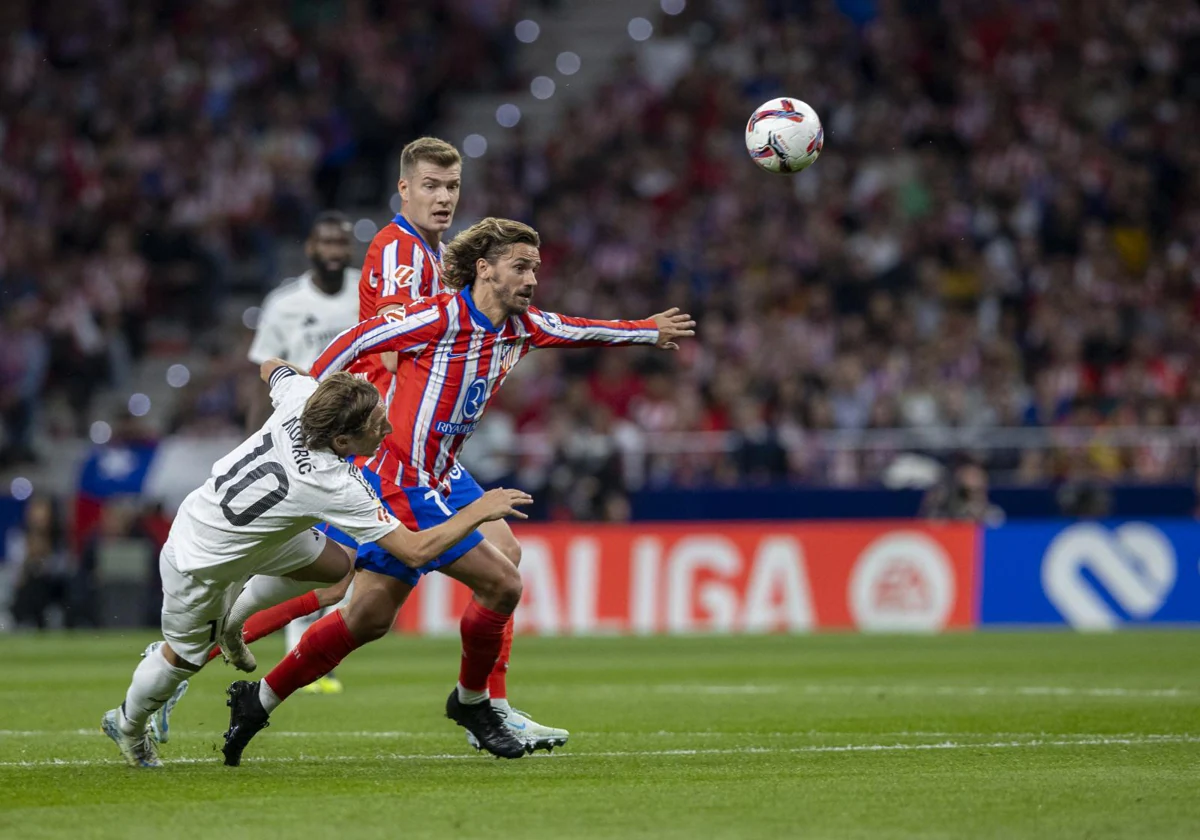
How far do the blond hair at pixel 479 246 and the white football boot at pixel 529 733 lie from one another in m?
1.82

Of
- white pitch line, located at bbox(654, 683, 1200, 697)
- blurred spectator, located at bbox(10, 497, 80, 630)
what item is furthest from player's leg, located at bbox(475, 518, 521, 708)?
blurred spectator, located at bbox(10, 497, 80, 630)

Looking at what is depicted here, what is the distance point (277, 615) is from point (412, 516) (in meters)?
1.17

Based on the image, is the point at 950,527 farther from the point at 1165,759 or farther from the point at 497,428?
the point at 1165,759

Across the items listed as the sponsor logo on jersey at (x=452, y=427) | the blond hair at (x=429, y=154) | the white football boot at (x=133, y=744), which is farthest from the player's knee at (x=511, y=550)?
the blond hair at (x=429, y=154)

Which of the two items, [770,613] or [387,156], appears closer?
[770,613]

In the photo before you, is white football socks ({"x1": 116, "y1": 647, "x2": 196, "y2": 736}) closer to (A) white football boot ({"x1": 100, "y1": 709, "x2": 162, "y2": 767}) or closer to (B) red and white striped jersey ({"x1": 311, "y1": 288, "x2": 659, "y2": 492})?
(A) white football boot ({"x1": 100, "y1": 709, "x2": 162, "y2": 767})

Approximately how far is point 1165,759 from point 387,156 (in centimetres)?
2090

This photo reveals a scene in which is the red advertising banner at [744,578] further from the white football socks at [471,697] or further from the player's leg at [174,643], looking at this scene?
the player's leg at [174,643]

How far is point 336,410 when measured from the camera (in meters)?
7.01

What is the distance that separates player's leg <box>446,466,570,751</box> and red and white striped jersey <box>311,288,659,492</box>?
96mm

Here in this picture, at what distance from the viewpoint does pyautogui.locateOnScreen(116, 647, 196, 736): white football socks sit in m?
7.30

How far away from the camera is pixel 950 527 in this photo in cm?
1802

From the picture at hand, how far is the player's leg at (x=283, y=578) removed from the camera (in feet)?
24.9

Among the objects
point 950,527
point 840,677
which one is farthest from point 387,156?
point 840,677
